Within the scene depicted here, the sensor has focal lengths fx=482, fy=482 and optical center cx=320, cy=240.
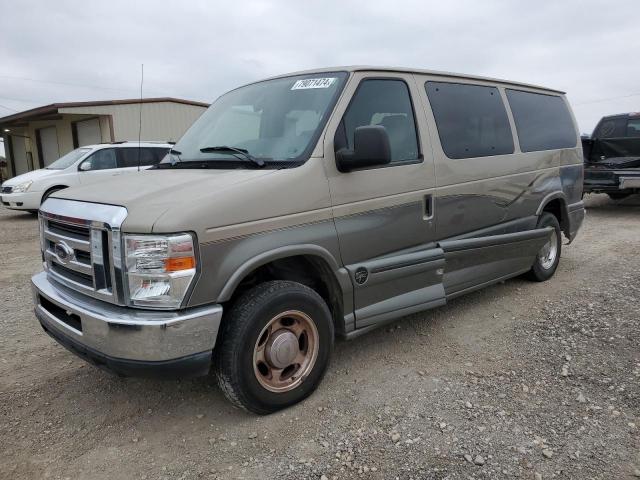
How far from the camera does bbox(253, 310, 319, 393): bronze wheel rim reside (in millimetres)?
2887

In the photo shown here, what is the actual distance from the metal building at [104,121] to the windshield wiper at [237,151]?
580 inches

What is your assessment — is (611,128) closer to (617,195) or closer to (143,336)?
(617,195)

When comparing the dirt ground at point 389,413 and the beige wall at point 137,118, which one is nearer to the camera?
the dirt ground at point 389,413

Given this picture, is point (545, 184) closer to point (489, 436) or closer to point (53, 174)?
point (489, 436)

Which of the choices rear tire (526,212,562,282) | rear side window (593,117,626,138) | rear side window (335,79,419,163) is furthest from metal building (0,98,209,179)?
rear side window (335,79,419,163)

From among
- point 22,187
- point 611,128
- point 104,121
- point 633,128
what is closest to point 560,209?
point 633,128

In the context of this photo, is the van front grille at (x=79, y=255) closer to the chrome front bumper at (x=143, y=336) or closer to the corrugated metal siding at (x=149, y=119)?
the chrome front bumper at (x=143, y=336)

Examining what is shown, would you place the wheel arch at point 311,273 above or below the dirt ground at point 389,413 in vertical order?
above

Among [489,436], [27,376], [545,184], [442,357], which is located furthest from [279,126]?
[545,184]

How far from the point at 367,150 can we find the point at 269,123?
817 millimetres

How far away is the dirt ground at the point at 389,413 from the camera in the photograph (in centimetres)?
252

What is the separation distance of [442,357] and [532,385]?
667 mm

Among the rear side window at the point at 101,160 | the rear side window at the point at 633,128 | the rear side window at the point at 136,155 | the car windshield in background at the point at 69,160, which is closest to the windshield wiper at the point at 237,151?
the rear side window at the point at 136,155

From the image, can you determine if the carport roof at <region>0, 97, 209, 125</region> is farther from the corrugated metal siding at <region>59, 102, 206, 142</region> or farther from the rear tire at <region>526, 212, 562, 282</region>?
the rear tire at <region>526, 212, 562, 282</region>
